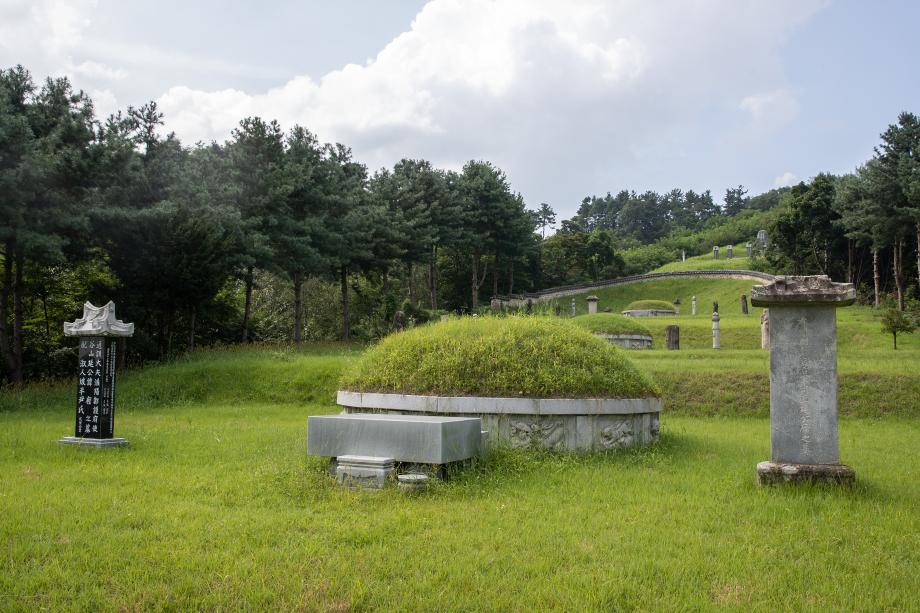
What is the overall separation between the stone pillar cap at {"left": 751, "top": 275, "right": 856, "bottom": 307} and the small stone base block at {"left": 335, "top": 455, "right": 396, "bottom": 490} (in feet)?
13.4

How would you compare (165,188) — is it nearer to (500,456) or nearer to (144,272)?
(144,272)

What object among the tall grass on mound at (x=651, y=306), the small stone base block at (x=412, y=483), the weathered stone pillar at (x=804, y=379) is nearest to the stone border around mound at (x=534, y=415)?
the small stone base block at (x=412, y=483)

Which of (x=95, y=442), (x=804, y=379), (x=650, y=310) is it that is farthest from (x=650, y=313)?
(x=95, y=442)

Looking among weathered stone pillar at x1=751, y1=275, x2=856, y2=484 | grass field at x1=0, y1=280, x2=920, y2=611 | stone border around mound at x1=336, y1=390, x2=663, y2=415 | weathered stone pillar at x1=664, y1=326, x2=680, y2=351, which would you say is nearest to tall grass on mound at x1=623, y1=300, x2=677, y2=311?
weathered stone pillar at x1=664, y1=326, x2=680, y2=351

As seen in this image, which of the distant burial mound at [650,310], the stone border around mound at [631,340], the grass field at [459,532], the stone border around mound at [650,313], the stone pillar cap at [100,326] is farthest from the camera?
the distant burial mound at [650,310]

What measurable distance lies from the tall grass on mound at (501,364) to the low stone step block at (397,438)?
1.21m

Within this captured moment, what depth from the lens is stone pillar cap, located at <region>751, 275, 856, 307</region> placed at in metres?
6.79

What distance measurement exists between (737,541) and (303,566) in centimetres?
320

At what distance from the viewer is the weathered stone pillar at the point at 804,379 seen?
684cm

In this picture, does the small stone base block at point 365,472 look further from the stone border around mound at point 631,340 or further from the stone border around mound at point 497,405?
the stone border around mound at point 631,340

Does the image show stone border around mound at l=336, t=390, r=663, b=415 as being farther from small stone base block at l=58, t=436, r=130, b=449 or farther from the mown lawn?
small stone base block at l=58, t=436, r=130, b=449

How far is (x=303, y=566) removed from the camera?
4.63 metres

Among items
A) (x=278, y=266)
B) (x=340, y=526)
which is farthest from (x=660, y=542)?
(x=278, y=266)

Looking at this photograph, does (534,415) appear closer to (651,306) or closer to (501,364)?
(501,364)
